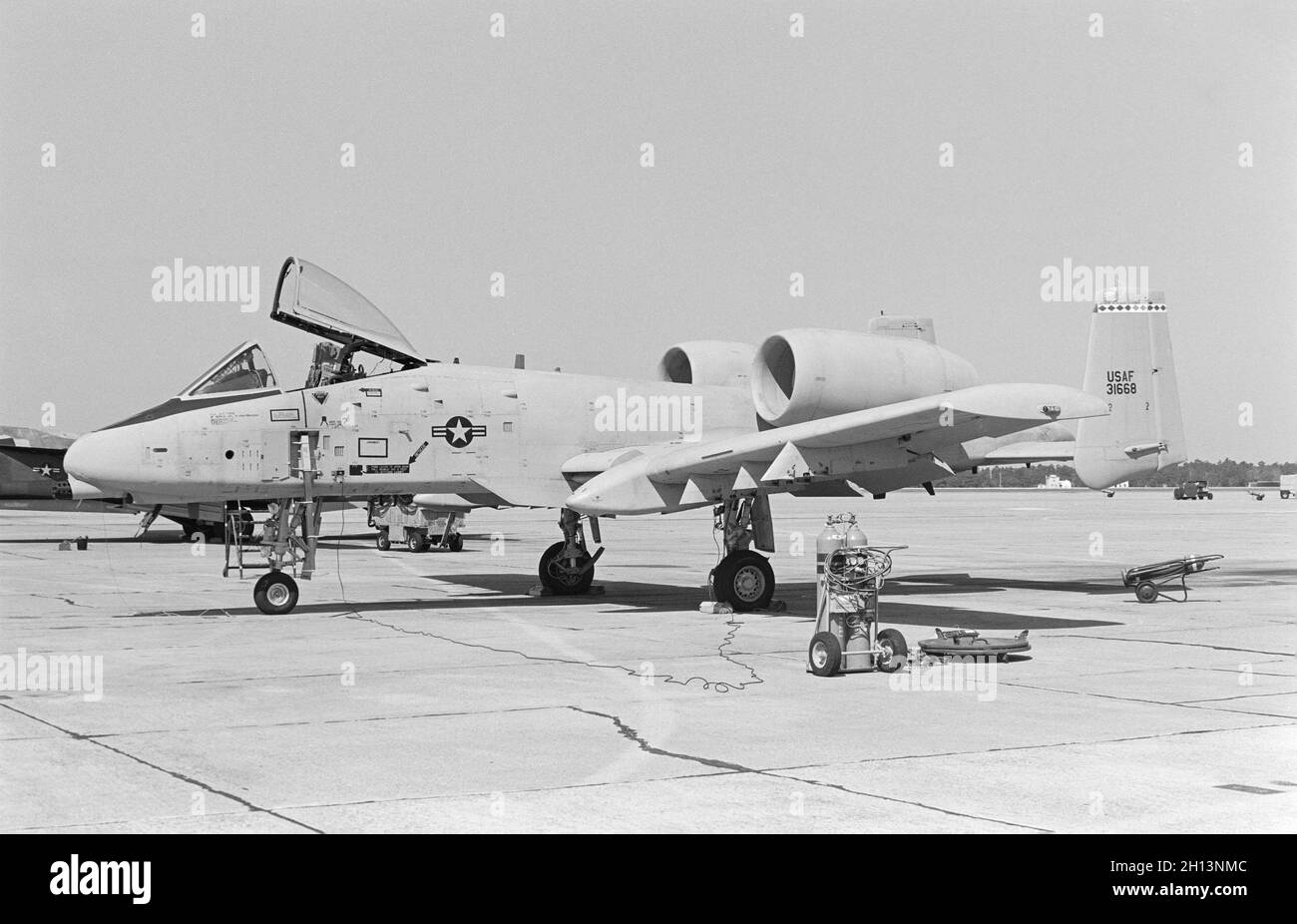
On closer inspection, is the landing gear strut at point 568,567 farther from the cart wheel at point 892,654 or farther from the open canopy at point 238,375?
the cart wheel at point 892,654

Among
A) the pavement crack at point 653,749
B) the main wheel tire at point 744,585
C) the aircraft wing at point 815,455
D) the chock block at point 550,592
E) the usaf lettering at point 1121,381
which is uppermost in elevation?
the usaf lettering at point 1121,381

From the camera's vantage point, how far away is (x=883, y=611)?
15.6 meters

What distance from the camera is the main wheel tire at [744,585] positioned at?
16.1 metres

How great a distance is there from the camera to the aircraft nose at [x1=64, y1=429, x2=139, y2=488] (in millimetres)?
14695

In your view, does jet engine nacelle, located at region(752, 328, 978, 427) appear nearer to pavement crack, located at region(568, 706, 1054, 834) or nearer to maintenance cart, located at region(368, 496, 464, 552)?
pavement crack, located at region(568, 706, 1054, 834)

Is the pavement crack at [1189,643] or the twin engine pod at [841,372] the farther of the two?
the twin engine pod at [841,372]

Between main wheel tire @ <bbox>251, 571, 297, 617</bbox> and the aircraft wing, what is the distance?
3557 millimetres

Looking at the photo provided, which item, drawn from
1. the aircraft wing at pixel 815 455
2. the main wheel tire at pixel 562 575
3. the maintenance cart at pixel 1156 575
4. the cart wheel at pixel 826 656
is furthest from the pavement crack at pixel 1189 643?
the main wheel tire at pixel 562 575

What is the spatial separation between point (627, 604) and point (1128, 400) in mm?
7525

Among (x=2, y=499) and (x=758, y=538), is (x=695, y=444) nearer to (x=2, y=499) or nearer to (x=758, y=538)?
(x=758, y=538)

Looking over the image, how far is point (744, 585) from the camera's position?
16.1 meters

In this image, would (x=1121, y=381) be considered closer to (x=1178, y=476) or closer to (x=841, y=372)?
(x=841, y=372)

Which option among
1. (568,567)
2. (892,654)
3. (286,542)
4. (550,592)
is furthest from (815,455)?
(286,542)

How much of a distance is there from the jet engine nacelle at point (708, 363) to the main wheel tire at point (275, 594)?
6.39 metres
